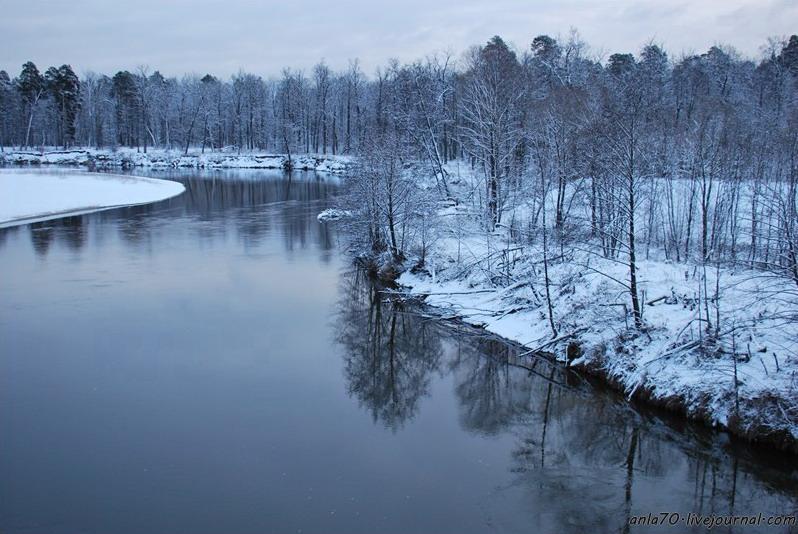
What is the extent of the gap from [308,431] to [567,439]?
5.82m

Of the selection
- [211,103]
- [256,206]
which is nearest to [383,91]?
[211,103]

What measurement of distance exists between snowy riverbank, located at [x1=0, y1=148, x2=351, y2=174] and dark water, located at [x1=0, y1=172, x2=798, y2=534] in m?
70.6

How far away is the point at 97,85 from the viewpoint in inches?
4530

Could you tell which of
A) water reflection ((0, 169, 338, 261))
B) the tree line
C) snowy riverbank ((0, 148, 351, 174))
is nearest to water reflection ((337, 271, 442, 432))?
the tree line

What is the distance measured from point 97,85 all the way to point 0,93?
18641 millimetres

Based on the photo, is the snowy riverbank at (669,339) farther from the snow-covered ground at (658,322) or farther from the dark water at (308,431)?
the dark water at (308,431)

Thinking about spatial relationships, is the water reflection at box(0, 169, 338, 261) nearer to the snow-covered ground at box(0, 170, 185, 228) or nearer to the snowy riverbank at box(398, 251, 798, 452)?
the snow-covered ground at box(0, 170, 185, 228)

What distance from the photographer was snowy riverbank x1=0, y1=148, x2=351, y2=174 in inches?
3698

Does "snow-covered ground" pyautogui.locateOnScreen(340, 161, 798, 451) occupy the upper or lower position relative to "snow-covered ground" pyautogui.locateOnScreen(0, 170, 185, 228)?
lower

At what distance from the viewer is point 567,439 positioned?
47.6 feet

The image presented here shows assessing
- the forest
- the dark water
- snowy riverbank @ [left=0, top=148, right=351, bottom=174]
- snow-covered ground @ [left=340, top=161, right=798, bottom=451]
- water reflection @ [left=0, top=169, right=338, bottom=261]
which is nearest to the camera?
the dark water

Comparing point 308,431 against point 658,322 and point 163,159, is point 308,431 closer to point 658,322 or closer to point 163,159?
point 658,322

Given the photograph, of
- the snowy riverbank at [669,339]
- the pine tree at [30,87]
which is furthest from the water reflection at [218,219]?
the pine tree at [30,87]

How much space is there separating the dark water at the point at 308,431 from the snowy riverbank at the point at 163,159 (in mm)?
70605
